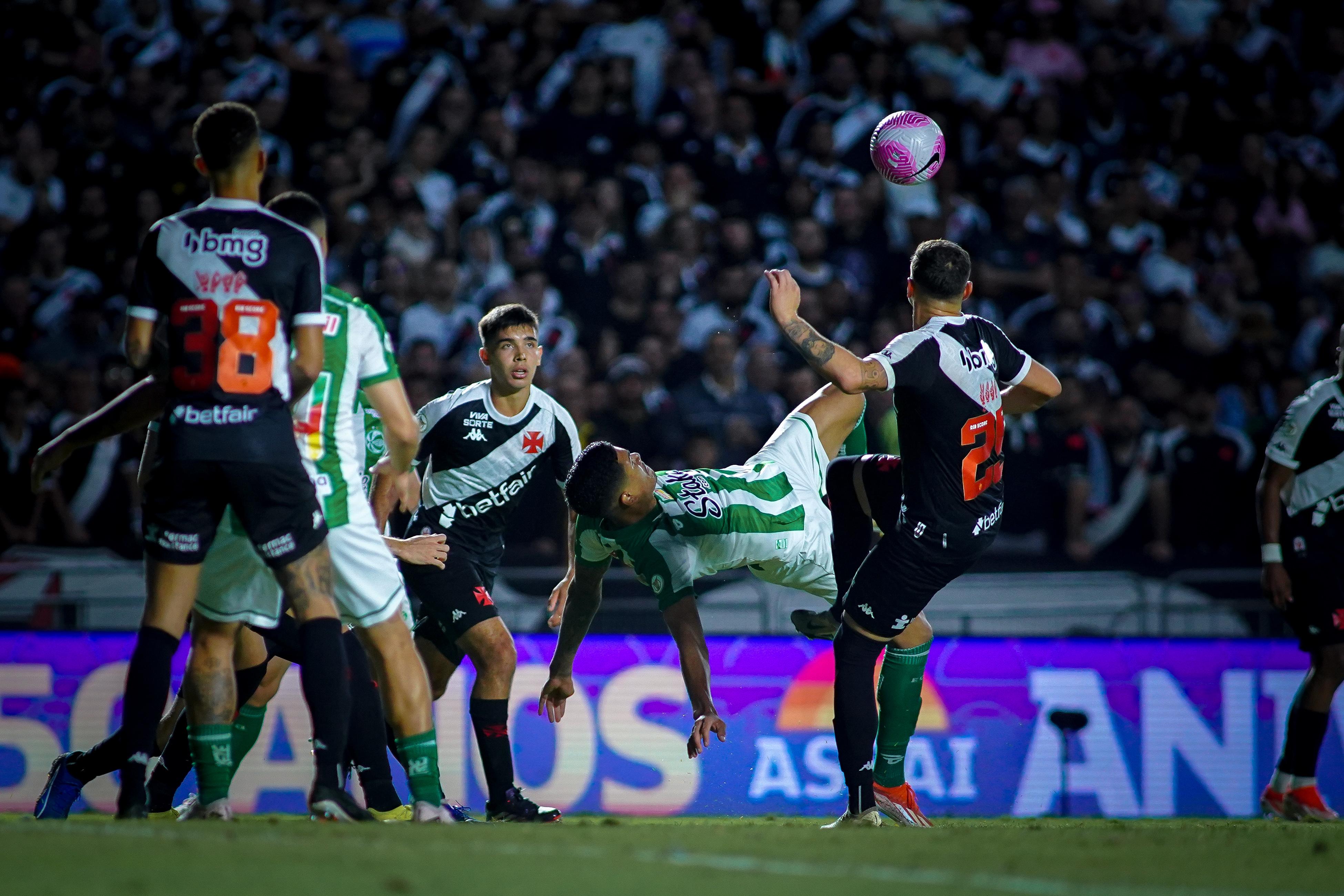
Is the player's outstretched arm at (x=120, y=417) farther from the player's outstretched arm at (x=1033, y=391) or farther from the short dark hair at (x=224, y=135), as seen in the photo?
the player's outstretched arm at (x=1033, y=391)

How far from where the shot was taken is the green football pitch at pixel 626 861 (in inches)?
139

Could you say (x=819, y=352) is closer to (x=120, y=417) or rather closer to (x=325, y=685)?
(x=325, y=685)

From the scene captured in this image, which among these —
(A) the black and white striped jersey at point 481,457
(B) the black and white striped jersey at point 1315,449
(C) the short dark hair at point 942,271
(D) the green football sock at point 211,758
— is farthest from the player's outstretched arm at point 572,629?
(B) the black and white striped jersey at point 1315,449

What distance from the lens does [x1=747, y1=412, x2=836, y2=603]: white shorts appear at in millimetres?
6809

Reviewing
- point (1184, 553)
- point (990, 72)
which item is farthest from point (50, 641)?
point (990, 72)

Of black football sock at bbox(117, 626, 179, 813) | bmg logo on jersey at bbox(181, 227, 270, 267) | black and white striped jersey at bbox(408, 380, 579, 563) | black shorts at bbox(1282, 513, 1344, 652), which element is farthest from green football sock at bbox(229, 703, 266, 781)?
black shorts at bbox(1282, 513, 1344, 652)

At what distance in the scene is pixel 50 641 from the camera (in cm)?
848

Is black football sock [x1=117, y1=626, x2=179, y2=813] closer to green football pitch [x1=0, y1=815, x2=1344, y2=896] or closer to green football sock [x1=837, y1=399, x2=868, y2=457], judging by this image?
green football pitch [x1=0, y1=815, x2=1344, y2=896]

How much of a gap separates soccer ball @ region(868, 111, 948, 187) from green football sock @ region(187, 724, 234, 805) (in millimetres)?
4037

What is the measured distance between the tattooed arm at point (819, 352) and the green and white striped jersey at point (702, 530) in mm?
1070

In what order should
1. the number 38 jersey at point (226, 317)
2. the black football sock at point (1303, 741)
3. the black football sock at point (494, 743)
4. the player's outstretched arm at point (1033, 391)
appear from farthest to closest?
the black football sock at point (1303, 741) < the black football sock at point (494, 743) < the player's outstretched arm at point (1033, 391) < the number 38 jersey at point (226, 317)

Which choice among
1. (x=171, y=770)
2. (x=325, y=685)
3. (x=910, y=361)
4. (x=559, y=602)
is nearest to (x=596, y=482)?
(x=559, y=602)

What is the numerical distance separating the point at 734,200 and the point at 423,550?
7.36m

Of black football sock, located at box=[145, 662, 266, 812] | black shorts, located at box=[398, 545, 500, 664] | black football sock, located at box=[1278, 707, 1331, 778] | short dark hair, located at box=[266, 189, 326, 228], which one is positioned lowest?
black football sock, located at box=[1278, 707, 1331, 778]
